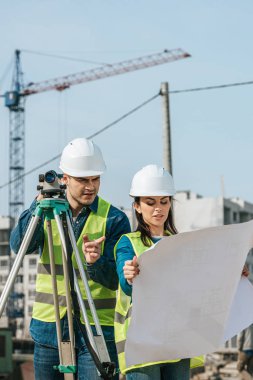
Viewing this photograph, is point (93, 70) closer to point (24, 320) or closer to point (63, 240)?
point (24, 320)

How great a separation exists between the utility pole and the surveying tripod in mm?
12260

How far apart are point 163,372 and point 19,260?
2.88 ft

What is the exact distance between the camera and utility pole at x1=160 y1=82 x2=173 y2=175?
17.5 meters

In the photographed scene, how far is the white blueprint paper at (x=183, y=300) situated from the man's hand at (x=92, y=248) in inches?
10.0

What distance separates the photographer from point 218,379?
37.8 metres

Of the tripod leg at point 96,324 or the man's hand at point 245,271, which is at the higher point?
the man's hand at point 245,271

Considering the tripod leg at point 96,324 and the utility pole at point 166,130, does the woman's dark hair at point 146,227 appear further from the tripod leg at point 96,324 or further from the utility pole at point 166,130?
the utility pole at point 166,130

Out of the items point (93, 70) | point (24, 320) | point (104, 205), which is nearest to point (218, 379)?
point (104, 205)

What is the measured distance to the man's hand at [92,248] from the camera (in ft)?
15.8

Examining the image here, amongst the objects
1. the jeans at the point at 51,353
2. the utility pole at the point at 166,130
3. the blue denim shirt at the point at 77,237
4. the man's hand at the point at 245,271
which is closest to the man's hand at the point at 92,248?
the blue denim shirt at the point at 77,237

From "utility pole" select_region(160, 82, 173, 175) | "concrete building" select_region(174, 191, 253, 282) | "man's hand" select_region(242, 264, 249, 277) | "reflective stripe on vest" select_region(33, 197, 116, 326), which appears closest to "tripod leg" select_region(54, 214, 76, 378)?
"reflective stripe on vest" select_region(33, 197, 116, 326)

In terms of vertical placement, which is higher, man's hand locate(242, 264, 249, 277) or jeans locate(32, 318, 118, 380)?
man's hand locate(242, 264, 249, 277)

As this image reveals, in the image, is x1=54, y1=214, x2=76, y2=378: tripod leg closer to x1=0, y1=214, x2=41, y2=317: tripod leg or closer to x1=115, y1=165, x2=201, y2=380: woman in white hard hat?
x1=0, y1=214, x2=41, y2=317: tripod leg

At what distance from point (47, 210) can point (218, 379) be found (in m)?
33.8
